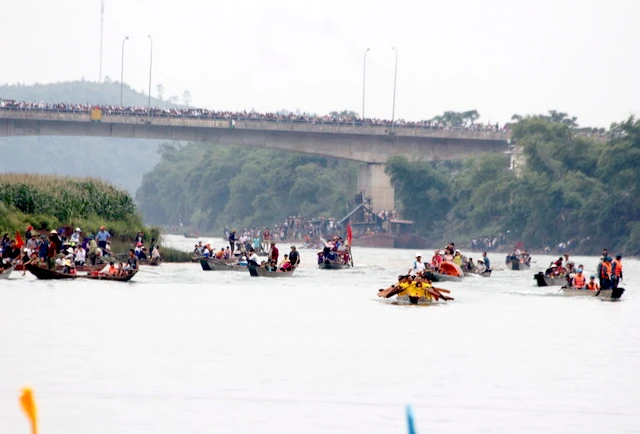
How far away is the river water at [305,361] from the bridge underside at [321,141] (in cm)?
6152

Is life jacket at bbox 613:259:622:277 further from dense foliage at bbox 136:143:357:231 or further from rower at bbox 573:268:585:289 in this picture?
dense foliage at bbox 136:143:357:231

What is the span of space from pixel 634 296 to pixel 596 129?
79.3m

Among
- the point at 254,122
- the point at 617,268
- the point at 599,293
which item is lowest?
the point at 599,293

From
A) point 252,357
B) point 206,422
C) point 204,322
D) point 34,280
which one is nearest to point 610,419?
point 206,422

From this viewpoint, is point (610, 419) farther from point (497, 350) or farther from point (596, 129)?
point (596, 129)

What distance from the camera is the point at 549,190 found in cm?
12112

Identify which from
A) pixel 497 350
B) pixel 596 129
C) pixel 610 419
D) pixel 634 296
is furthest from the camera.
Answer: pixel 596 129

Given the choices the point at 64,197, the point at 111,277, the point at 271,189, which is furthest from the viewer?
the point at 271,189

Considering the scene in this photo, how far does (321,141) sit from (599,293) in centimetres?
7056

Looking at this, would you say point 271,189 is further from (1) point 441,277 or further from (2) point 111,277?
(2) point 111,277

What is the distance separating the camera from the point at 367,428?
76.0ft

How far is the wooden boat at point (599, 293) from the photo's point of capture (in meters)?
51.3

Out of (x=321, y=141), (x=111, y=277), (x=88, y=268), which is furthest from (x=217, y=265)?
(x=321, y=141)

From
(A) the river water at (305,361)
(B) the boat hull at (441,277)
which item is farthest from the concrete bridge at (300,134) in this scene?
(A) the river water at (305,361)
